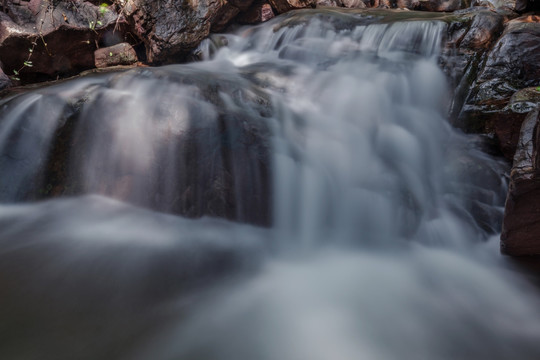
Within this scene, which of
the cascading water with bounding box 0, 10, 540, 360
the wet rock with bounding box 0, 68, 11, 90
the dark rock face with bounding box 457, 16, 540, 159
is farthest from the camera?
the wet rock with bounding box 0, 68, 11, 90

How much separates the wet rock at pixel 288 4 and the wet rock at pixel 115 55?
3.90 m

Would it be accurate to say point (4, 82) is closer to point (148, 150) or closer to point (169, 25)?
point (169, 25)

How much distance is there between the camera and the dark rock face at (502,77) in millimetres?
3621

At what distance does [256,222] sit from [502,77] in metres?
3.43

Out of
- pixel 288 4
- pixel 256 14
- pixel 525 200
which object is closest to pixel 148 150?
pixel 525 200

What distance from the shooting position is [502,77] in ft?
12.4

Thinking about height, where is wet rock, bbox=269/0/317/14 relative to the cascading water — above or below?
above

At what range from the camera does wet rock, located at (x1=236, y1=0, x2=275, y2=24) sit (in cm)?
792

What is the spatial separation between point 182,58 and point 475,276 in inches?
251

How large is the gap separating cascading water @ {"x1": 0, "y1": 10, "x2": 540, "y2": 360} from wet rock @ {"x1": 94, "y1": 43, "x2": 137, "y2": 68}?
8.49 feet

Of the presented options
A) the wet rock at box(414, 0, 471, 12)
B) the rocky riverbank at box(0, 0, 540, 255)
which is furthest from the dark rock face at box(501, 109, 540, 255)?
the wet rock at box(414, 0, 471, 12)

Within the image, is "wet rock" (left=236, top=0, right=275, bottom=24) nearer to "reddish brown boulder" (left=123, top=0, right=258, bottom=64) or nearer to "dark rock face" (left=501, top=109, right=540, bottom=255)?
"reddish brown boulder" (left=123, top=0, right=258, bottom=64)

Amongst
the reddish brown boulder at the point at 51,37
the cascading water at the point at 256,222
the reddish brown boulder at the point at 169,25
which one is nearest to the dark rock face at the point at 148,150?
the cascading water at the point at 256,222

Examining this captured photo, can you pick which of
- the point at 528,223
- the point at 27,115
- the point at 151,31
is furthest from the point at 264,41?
the point at 528,223
